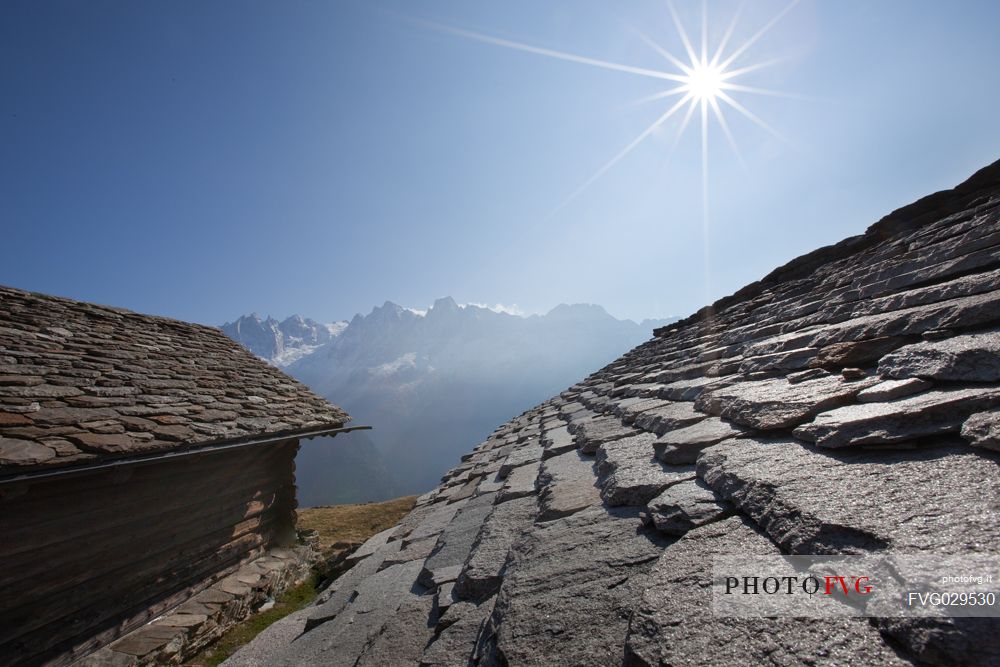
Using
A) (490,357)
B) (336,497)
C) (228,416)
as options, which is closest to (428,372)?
(490,357)

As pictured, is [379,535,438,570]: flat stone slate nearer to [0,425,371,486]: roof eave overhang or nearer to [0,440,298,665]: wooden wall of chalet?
[0,425,371,486]: roof eave overhang

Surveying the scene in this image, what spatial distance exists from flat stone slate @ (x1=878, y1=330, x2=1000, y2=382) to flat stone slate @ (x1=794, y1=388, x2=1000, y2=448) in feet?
0.33

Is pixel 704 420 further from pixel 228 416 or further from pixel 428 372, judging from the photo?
pixel 428 372

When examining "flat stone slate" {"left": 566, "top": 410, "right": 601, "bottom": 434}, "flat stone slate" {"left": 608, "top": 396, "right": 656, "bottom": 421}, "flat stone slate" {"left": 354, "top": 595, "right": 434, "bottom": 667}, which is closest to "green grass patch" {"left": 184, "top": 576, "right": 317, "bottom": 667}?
"flat stone slate" {"left": 354, "top": 595, "right": 434, "bottom": 667}

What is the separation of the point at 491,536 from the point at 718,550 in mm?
1371

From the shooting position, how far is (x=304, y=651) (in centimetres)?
220

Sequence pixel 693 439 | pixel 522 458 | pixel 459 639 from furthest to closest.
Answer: pixel 522 458
pixel 693 439
pixel 459 639

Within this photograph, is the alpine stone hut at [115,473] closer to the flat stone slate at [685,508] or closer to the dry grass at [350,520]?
the dry grass at [350,520]

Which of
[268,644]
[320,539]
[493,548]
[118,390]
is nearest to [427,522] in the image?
[268,644]

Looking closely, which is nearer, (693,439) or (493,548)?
(693,439)

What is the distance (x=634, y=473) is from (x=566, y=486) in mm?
530

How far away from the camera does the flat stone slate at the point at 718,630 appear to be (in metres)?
0.73

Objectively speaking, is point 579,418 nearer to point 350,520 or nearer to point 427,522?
point 427,522

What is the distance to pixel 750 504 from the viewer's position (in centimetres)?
118
